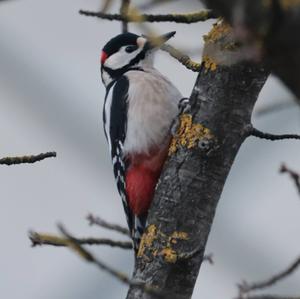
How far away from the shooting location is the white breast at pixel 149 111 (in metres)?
3.71

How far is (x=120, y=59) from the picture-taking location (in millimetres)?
4516

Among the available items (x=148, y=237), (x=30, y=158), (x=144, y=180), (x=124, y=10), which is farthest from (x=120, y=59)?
(x=124, y=10)

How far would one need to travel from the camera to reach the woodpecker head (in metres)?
4.40

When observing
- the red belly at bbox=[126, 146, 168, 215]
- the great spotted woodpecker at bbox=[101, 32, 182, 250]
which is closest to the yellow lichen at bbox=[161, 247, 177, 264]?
the great spotted woodpecker at bbox=[101, 32, 182, 250]

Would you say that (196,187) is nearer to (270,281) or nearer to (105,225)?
(105,225)

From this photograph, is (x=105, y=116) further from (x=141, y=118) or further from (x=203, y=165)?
(x=203, y=165)

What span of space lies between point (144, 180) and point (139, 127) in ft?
1.13

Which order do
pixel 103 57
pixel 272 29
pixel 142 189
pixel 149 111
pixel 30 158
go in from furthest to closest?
pixel 103 57 < pixel 149 111 < pixel 142 189 < pixel 30 158 < pixel 272 29

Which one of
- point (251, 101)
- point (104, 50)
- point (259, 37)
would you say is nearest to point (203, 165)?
point (251, 101)

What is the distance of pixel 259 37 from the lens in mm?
894

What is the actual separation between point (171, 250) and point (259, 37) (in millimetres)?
1679

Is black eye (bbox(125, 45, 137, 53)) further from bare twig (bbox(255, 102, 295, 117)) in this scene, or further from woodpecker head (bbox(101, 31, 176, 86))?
bare twig (bbox(255, 102, 295, 117))

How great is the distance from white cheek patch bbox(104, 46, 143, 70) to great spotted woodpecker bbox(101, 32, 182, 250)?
0.13 ft

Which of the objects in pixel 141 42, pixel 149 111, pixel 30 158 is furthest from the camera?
pixel 141 42
